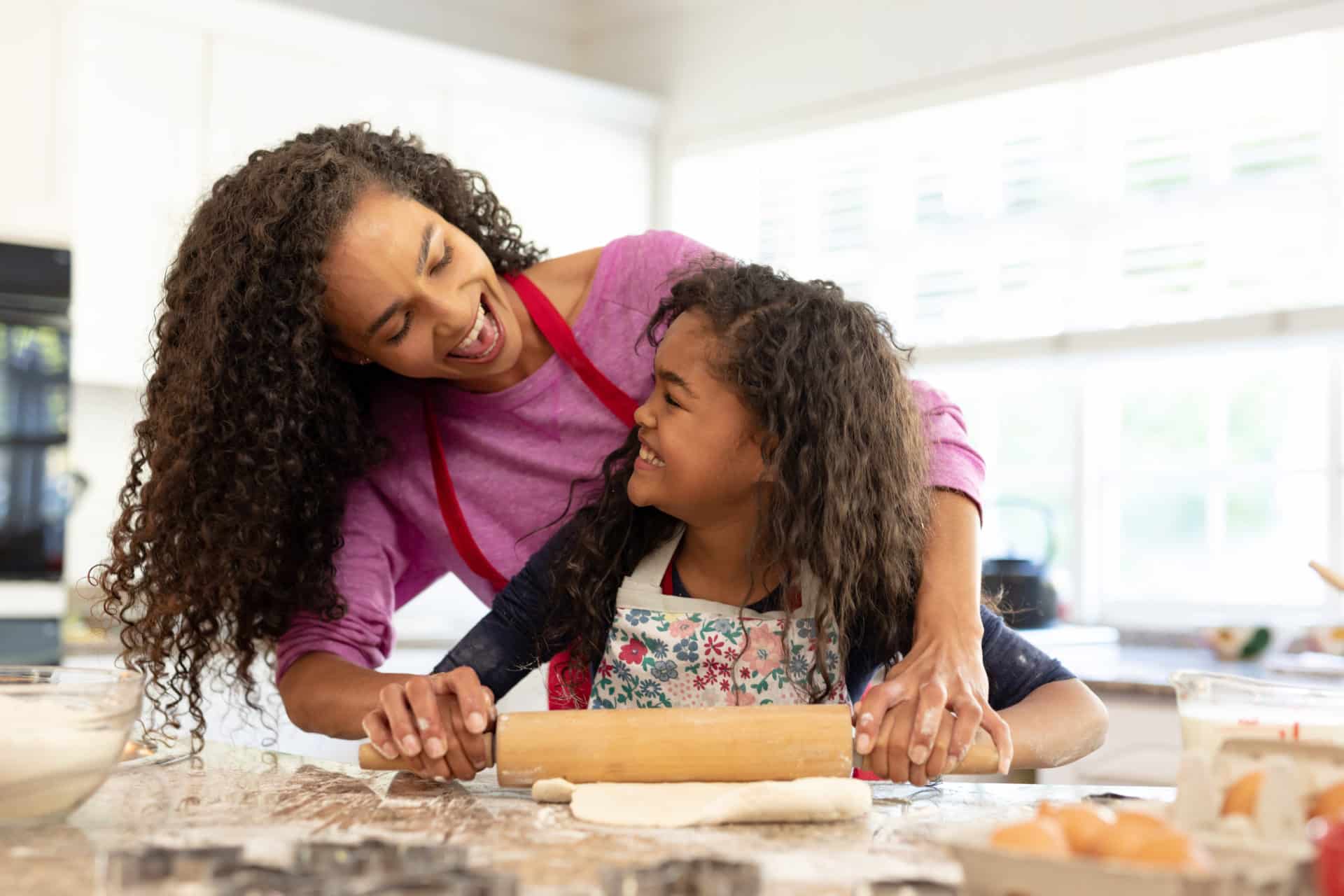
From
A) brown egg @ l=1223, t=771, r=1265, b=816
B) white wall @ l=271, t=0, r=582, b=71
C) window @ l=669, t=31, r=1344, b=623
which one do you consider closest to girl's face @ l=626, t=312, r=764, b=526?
brown egg @ l=1223, t=771, r=1265, b=816

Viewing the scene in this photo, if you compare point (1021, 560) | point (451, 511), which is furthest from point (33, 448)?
point (1021, 560)

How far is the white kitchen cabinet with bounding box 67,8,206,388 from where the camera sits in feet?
10.5

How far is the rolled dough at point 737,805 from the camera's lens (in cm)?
92

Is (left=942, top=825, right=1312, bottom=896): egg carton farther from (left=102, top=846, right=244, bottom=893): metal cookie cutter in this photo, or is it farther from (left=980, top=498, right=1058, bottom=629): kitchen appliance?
(left=980, top=498, right=1058, bottom=629): kitchen appliance

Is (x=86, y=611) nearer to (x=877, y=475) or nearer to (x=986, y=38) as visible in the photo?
(x=877, y=475)

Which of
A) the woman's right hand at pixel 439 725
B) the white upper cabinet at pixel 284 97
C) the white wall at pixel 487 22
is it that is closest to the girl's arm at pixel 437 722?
the woman's right hand at pixel 439 725

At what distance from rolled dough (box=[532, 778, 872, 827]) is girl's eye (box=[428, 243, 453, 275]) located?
640mm

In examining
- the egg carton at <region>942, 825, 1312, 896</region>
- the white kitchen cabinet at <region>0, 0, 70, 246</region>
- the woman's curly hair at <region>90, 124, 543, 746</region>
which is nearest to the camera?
the egg carton at <region>942, 825, 1312, 896</region>

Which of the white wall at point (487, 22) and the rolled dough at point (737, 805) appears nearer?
the rolled dough at point (737, 805)

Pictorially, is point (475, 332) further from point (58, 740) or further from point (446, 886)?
point (446, 886)

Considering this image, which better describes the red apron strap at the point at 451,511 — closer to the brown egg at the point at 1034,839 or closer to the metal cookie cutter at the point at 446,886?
the metal cookie cutter at the point at 446,886

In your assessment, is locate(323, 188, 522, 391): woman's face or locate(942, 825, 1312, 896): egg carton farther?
locate(323, 188, 522, 391): woman's face

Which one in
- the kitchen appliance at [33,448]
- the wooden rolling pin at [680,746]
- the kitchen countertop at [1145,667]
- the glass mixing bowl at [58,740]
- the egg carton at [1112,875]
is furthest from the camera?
the kitchen appliance at [33,448]

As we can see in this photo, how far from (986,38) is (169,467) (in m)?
2.94
